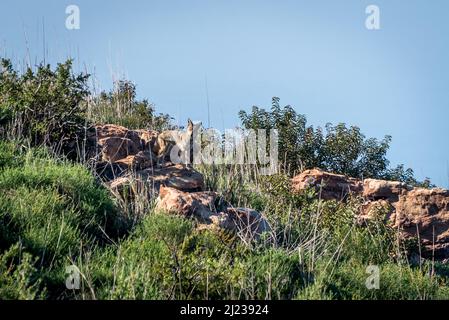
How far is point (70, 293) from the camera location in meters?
7.48

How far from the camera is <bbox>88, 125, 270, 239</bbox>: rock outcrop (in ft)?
33.0

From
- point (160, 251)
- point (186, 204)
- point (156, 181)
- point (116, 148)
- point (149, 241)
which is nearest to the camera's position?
point (160, 251)

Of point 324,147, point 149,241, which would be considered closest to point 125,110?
point 324,147

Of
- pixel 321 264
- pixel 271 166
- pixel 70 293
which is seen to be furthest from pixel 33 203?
pixel 271 166

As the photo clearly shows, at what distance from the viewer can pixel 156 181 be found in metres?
11.7

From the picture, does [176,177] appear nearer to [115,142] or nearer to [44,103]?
[115,142]

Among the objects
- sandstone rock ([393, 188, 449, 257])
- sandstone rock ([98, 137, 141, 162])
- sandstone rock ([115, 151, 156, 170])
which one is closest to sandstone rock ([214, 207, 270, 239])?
sandstone rock ([115, 151, 156, 170])

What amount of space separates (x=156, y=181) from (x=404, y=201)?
420 cm

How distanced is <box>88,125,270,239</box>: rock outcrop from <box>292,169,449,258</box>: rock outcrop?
211cm

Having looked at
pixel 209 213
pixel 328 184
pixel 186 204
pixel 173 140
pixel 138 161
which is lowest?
pixel 209 213

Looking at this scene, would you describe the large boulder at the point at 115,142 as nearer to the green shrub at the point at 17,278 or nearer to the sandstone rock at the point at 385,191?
the sandstone rock at the point at 385,191

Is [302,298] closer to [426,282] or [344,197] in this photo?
[426,282]

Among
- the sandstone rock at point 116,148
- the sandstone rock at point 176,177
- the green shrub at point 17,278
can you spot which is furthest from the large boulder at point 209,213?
the green shrub at point 17,278
